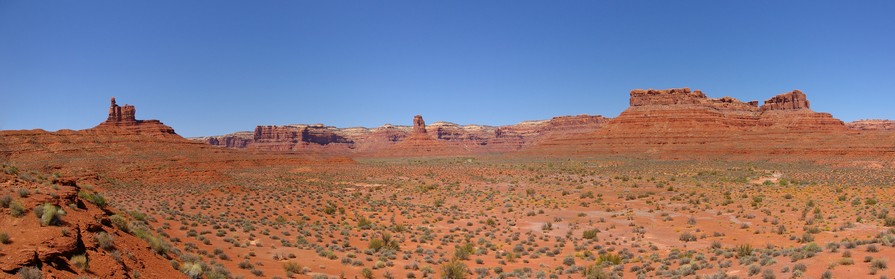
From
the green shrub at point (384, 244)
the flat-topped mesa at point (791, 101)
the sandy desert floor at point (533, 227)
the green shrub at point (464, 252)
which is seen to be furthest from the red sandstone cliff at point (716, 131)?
the green shrub at point (384, 244)

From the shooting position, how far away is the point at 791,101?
99.2 m

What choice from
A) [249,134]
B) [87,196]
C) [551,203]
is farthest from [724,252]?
[249,134]

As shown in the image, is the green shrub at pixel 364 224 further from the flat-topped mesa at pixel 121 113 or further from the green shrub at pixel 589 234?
the flat-topped mesa at pixel 121 113

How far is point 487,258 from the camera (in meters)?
18.7

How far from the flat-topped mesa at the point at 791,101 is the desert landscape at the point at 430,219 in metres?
34.5

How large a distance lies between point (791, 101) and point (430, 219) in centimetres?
10097

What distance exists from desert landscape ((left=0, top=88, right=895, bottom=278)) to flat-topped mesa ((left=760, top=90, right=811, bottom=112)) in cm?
3446

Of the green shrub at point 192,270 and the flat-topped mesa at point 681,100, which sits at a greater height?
the flat-topped mesa at point 681,100

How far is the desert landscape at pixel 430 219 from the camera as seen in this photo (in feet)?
35.8

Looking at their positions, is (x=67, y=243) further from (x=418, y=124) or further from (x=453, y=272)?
(x=418, y=124)

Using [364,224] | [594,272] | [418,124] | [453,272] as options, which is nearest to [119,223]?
[453,272]

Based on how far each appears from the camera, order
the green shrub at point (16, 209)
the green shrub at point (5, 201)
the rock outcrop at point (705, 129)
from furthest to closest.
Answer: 1. the rock outcrop at point (705, 129)
2. the green shrub at point (5, 201)
3. the green shrub at point (16, 209)

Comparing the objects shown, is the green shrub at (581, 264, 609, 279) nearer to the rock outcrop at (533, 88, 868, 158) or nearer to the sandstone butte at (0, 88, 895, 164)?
the sandstone butte at (0, 88, 895, 164)

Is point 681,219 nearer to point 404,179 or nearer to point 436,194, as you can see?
point 436,194
